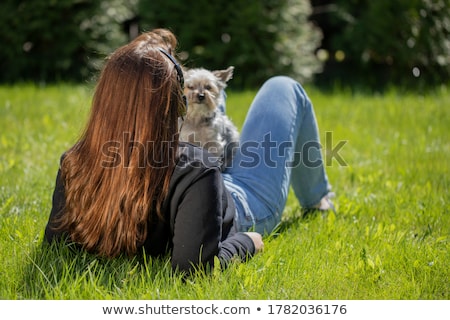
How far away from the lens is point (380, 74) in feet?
31.9

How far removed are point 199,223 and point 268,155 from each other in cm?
95

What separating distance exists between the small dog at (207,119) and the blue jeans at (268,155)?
17.5 inches

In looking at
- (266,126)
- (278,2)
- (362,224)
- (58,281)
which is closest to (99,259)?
(58,281)

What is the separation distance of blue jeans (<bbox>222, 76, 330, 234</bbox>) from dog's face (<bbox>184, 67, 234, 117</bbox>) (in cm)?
56

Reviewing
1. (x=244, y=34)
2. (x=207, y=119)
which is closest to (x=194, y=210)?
(x=207, y=119)

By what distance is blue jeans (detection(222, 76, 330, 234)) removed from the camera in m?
3.31

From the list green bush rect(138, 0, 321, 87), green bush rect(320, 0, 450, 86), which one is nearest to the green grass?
green bush rect(138, 0, 321, 87)

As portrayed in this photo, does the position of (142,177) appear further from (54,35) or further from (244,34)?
(54,35)

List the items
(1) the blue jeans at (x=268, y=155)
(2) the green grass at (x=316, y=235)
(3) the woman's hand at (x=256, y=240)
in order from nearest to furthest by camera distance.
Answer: (2) the green grass at (x=316, y=235) → (3) the woman's hand at (x=256, y=240) → (1) the blue jeans at (x=268, y=155)

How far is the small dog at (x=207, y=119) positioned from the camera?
4.03 metres
